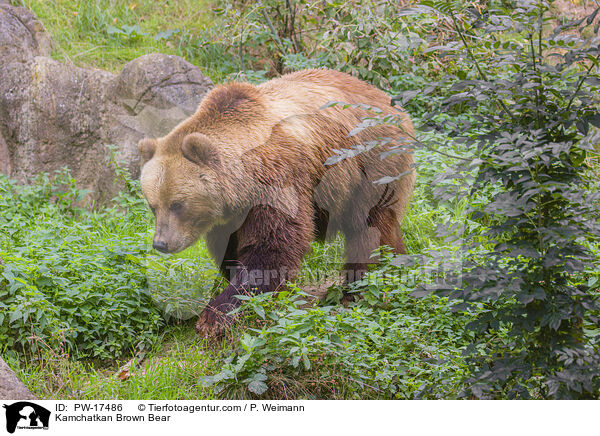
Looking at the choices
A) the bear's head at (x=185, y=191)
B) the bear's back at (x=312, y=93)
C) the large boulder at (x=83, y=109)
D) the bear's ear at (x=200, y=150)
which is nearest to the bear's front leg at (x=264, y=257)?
the bear's head at (x=185, y=191)

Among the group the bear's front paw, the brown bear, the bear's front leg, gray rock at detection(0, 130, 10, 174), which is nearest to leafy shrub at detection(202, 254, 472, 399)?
the bear's front paw

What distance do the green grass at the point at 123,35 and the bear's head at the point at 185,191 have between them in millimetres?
3823

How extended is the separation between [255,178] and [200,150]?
420mm

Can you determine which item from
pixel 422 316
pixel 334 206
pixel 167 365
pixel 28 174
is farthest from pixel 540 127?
pixel 28 174

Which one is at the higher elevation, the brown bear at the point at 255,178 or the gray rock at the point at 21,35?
the gray rock at the point at 21,35

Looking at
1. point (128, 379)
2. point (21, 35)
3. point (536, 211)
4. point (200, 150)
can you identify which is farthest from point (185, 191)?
point (21, 35)

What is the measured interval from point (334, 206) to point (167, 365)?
1794 millimetres

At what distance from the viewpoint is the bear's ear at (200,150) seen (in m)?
4.14

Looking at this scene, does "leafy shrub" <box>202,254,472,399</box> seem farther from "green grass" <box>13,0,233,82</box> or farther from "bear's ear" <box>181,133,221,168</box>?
"green grass" <box>13,0,233,82</box>

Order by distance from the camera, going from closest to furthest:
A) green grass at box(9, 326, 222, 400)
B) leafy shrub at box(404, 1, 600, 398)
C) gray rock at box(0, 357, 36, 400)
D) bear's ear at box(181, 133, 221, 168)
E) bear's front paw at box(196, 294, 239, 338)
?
leafy shrub at box(404, 1, 600, 398)
gray rock at box(0, 357, 36, 400)
green grass at box(9, 326, 222, 400)
bear's front paw at box(196, 294, 239, 338)
bear's ear at box(181, 133, 221, 168)

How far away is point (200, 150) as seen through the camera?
4.16 meters

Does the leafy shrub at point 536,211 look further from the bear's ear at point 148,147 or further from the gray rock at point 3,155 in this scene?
the gray rock at point 3,155

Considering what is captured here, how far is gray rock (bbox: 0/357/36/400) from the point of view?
9.98 ft
